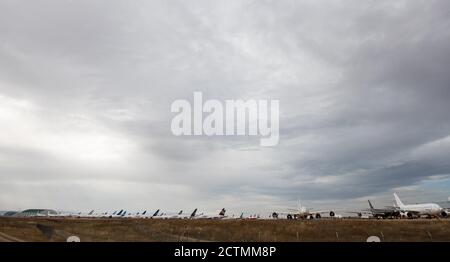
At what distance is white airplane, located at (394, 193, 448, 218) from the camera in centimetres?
15150

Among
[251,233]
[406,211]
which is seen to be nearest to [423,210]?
[406,211]

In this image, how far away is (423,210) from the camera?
15675 cm

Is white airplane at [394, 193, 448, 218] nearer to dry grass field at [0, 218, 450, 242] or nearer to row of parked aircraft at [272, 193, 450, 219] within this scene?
row of parked aircraft at [272, 193, 450, 219]

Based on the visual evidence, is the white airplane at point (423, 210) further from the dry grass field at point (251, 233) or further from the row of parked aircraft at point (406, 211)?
the dry grass field at point (251, 233)

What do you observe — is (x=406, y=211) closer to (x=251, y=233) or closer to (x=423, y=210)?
(x=423, y=210)

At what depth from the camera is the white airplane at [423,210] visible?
151500 millimetres

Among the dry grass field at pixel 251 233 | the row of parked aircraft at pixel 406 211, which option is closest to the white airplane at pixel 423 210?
the row of parked aircraft at pixel 406 211

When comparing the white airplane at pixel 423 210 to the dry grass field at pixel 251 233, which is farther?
the white airplane at pixel 423 210

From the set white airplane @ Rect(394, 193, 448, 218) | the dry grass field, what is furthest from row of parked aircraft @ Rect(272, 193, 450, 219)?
the dry grass field
